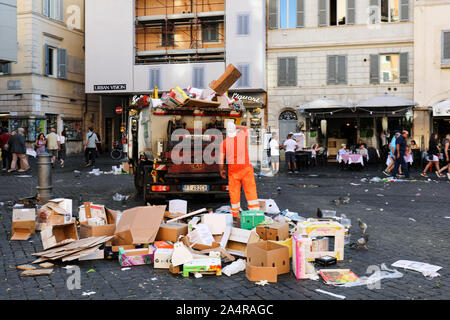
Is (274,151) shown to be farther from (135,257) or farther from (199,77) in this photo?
(135,257)

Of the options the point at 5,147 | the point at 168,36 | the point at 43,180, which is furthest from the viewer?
the point at 168,36

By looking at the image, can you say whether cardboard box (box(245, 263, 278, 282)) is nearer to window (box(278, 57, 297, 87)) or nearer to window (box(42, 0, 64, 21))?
window (box(278, 57, 297, 87))

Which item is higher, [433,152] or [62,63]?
[62,63]

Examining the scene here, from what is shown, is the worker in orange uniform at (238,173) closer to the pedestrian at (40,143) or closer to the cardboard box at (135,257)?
the cardboard box at (135,257)

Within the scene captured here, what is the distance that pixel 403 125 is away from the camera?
22.3 metres

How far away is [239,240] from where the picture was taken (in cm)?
538

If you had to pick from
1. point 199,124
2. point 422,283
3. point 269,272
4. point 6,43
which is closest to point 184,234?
point 269,272

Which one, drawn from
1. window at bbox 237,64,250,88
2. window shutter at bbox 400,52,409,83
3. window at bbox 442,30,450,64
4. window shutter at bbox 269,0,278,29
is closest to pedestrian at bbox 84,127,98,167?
window at bbox 237,64,250,88

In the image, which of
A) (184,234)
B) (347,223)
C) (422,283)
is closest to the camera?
(422,283)

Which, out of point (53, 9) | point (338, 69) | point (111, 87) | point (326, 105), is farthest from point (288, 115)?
point (53, 9)

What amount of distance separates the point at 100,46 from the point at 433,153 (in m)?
18.9

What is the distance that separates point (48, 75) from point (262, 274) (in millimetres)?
23824

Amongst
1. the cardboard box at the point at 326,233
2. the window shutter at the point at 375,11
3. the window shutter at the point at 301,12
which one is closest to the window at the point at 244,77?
the window shutter at the point at 301,12
